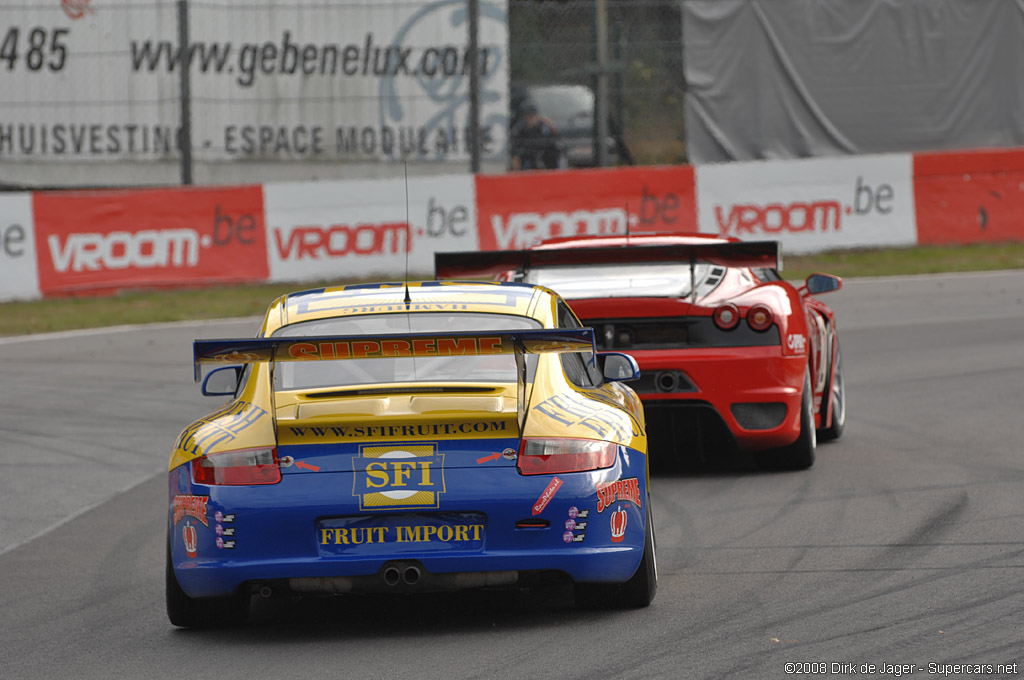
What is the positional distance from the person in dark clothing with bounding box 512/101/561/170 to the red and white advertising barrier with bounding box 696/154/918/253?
280 cm

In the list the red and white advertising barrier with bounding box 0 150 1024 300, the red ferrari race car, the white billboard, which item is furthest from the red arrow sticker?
the white billboard

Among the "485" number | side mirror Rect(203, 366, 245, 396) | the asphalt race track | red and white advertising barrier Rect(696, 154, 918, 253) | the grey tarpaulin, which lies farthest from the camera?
the "485" number

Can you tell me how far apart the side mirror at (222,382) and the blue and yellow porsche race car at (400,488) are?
944mm

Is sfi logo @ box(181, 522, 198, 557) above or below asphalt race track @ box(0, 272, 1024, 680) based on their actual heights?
above

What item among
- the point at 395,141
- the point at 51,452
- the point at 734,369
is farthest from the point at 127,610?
the point at 395,141

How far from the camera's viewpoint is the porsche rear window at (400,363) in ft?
19.4

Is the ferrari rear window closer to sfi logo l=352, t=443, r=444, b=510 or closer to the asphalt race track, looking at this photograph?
the asphalt race track

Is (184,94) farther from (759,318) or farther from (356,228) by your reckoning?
(759,318)

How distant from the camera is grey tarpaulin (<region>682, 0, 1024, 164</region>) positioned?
21.8 metres

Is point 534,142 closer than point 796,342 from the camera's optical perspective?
No

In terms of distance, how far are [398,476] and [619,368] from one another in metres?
1.47

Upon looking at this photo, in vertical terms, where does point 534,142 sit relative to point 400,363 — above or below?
above

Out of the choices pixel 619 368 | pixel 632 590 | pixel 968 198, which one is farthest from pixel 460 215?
pixel 632 590

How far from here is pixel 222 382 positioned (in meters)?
6.61
